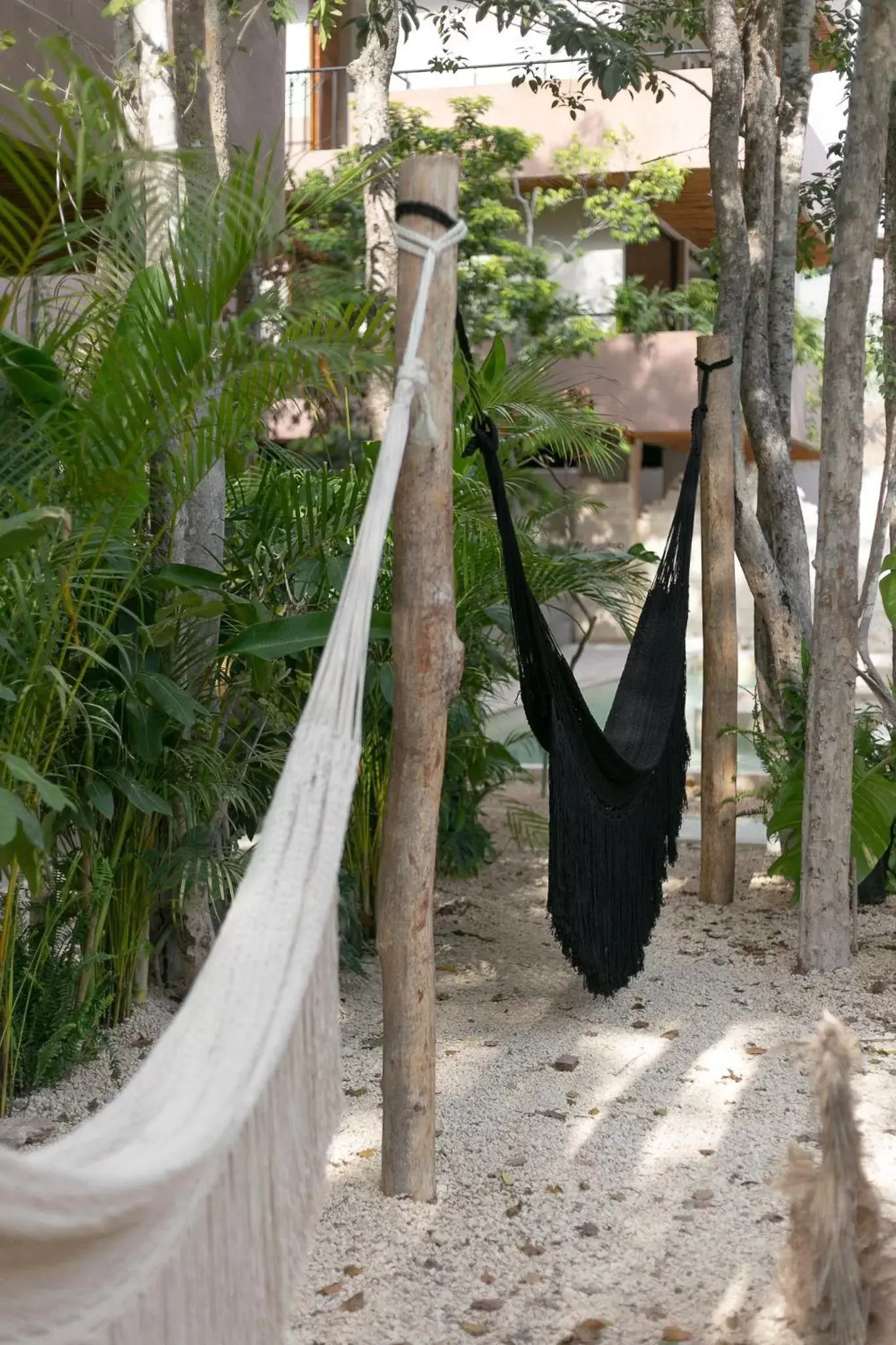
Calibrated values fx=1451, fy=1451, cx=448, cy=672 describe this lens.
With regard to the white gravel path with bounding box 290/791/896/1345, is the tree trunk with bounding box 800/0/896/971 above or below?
above

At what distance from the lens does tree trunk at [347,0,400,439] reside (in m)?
5.81

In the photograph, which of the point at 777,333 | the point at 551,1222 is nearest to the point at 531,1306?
the point at 551,1222

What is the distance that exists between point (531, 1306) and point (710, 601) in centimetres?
216

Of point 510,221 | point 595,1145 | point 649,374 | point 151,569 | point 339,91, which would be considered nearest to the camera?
point 595,1145

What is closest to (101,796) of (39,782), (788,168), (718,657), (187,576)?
(187,576)

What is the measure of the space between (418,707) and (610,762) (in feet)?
2.54

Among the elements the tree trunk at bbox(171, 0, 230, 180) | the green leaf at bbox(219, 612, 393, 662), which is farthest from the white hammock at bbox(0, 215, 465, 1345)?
the tree trunk at bbox(171, 0, 230, 180)

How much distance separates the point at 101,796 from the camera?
233 centimetres

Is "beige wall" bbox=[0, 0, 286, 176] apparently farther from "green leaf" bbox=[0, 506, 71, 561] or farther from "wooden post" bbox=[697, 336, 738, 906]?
"green leaf" bbox=[0, 506, 71, 561]

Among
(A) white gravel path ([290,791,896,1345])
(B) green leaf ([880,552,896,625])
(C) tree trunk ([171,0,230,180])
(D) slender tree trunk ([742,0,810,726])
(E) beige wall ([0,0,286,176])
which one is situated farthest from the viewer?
(E) beige wall ([0,0,286,176])

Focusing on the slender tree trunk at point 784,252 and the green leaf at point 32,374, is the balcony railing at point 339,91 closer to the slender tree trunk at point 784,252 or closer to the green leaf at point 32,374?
the slender tree trunk at point 784,252

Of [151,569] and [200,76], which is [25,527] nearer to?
[151,569]

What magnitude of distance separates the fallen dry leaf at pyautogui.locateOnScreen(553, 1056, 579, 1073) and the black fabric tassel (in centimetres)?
15

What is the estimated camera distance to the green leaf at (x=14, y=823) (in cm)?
168
